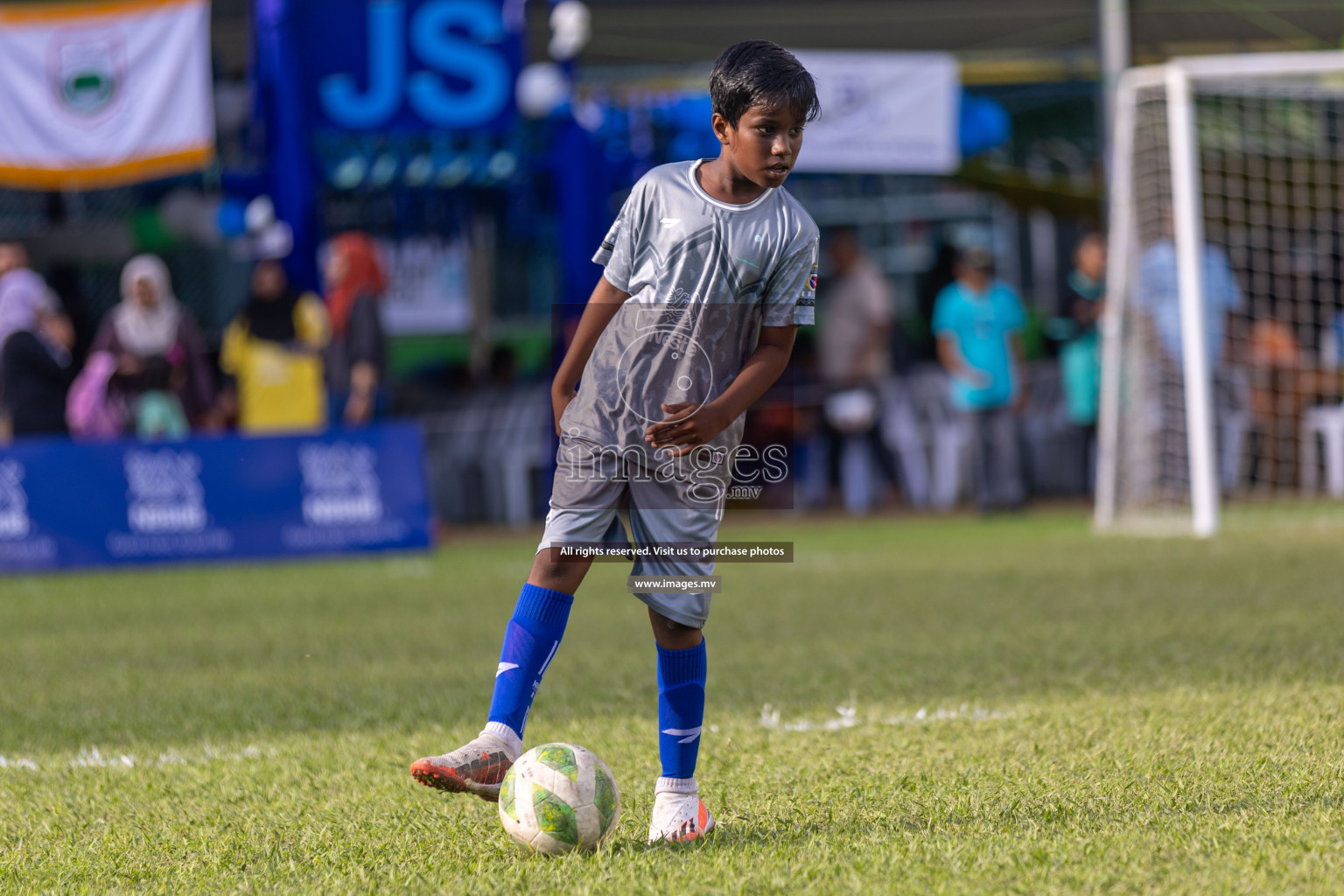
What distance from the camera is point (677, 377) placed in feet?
11.1

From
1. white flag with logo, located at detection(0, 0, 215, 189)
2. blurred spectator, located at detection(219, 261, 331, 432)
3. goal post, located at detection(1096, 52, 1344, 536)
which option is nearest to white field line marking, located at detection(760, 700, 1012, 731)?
goal post, located at detection(1096, 52, 1344, 536)

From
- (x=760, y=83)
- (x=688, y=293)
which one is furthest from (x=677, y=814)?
(x=760, y=83)

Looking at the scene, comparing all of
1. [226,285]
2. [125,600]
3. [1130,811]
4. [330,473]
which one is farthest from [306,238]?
[1130,811]

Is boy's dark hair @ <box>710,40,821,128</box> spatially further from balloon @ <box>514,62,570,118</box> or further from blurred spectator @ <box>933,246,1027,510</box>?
blurred spectator @ <box>933,246,1027,510</box>

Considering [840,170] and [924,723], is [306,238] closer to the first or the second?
[840,170]

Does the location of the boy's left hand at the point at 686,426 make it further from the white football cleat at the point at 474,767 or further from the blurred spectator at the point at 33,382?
the blurred spectator at the point at 33,382

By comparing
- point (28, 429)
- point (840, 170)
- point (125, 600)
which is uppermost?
point (840, 170)

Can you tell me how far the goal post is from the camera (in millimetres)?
10727

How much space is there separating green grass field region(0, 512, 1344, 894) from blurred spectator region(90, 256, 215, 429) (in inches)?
113

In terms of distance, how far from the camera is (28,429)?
37.5ft

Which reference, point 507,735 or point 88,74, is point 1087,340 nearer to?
point 88,74

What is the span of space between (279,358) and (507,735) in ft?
30.8

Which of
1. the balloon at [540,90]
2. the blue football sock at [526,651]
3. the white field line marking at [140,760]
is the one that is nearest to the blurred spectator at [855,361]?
the balloon at [540,90]

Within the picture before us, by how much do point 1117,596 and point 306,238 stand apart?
23.8ft
